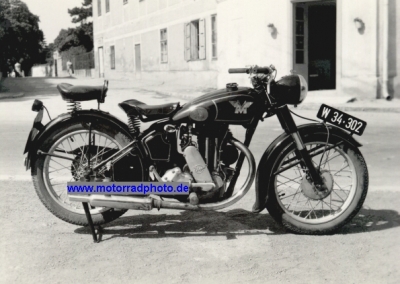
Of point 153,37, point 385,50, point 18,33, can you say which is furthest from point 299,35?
point 18,33

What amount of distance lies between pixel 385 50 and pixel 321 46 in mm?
4038

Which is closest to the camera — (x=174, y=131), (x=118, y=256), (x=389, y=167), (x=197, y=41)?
(x=118, y=256)

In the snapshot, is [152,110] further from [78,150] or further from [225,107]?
[78,150]

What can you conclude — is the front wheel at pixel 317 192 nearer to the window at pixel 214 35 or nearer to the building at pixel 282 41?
the building at pixel 282 41

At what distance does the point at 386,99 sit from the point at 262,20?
4.59 m

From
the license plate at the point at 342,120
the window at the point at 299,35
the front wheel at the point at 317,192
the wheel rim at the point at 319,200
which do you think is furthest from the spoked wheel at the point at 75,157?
the window at the point at 299,35

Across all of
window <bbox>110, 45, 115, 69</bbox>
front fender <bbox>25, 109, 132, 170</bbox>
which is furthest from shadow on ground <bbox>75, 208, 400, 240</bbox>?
window <bbox>110, 45, 115, 69</bbox>

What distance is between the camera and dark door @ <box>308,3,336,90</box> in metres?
18.7

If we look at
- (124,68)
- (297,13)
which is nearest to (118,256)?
(297,13)

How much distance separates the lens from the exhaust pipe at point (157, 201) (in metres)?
3.82

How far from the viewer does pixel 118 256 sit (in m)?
3.59

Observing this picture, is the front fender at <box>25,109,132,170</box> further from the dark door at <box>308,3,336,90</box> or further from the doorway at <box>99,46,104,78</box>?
the doorway at <box>99,46,104,78</box>

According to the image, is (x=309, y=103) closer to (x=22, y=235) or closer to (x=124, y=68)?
(x=22, y=235)

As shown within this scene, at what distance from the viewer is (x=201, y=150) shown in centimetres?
387
